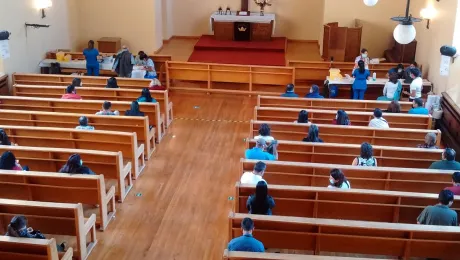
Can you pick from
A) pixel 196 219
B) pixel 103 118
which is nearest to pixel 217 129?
pixel 103 118

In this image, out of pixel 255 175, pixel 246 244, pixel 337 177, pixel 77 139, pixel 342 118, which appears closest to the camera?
pixel 246 244

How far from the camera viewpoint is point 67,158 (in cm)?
669

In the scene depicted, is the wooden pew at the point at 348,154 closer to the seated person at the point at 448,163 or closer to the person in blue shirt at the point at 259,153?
the person in blue shirt at the point at 259,153

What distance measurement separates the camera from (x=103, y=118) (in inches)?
311

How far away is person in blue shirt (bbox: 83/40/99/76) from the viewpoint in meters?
11.2

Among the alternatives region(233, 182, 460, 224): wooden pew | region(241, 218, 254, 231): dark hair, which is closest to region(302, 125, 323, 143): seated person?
region(233, 182, 460, 224): wooden pew

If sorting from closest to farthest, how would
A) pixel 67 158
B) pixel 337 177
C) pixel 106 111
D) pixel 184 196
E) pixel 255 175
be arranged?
1. pixel 337 177
2. pixel 255 175
3. pixel 67 158
4. pixel 184 196
5. pixel 106 111

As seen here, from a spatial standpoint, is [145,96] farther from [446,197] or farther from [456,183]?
[446,197]

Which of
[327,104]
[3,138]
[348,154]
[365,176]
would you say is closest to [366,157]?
[365,176]

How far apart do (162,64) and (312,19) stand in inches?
225

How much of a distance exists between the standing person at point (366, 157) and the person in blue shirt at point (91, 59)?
7.01 m

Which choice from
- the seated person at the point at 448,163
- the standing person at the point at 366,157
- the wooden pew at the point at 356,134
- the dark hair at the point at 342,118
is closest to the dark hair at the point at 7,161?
the wooden pew at the point at 356,134

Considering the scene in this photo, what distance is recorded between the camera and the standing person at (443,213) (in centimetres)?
495

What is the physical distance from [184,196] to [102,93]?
3.40 meters
